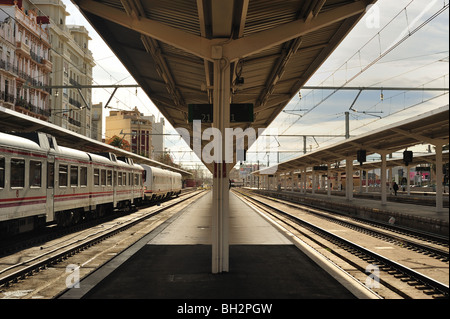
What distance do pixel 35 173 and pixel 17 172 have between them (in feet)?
3.75

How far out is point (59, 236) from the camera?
14.4m

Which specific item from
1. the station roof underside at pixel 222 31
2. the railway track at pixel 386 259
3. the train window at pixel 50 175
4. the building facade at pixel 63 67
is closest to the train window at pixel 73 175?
the train window at pixel 50 175

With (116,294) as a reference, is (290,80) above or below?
above

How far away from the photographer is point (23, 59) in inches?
1702

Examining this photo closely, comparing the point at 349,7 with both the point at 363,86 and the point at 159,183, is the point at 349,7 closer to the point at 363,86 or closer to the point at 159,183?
the point at 363,86

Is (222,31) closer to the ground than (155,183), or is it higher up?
higher up

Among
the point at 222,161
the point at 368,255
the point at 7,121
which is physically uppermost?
the point at 7,121

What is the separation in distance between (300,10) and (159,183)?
3144 cm

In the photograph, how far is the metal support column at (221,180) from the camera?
8133mm

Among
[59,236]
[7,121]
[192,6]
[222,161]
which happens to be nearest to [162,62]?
[192,6]
